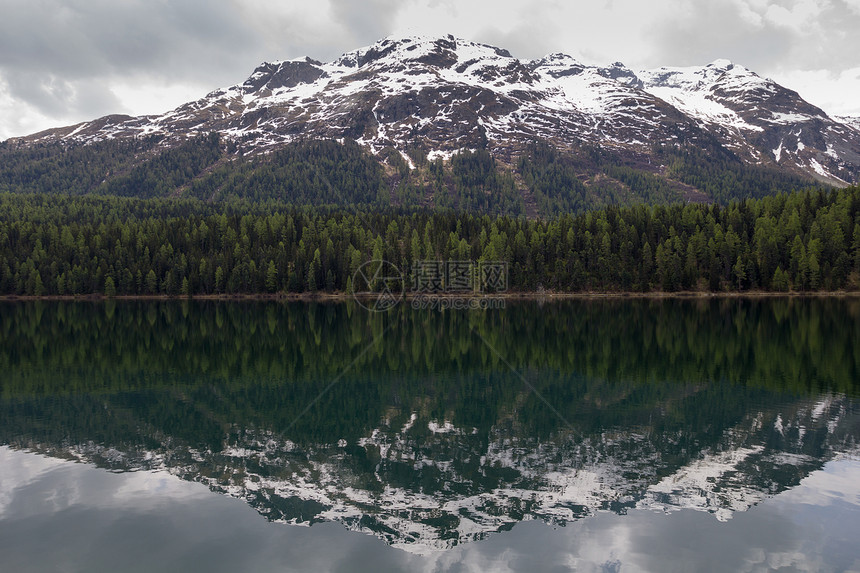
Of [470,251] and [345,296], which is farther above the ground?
[470,251]

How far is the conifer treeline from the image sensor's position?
488 ft

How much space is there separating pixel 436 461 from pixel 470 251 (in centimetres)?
14385

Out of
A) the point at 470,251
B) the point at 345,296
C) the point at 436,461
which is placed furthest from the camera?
the point at 345,296

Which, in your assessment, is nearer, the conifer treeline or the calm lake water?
the calm lake water

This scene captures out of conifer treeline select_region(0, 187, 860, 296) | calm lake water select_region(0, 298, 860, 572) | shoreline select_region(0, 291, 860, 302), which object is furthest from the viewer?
shoreline select_region(0, 291, 860, 302)

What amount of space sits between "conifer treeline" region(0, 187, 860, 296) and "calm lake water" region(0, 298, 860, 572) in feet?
322

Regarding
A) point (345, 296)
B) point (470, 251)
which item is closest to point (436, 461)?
point (470, 251)

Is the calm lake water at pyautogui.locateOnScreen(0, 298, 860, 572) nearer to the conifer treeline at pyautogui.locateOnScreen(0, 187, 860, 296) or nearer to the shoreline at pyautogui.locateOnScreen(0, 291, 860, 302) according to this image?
the shoreline at pyautogui.locateOnScreen(0, 291, 860, 302)

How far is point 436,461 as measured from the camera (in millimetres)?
27547

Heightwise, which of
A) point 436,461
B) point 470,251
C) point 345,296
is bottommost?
point 436,461

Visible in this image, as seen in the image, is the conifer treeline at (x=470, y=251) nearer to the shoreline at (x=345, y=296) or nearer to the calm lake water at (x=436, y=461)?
the shoreline at (x=345, y=296)

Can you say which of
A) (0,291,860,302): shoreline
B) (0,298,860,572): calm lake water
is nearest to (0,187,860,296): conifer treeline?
(0,291,860,302): shoreline

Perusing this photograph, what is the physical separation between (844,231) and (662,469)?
5909 inches

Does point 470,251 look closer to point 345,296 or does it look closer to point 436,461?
point 345,296
